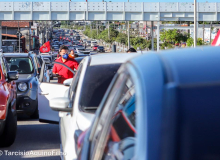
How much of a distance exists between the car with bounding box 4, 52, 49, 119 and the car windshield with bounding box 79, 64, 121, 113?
6125 mm

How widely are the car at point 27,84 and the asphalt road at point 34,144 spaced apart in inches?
17.2

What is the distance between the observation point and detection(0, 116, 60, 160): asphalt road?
818 cm

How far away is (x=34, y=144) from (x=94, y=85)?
362cm

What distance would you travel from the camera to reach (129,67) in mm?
2750

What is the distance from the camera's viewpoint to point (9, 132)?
8562 mm

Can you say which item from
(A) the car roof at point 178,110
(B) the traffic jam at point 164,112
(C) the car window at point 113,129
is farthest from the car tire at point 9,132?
(A) the car roof at point 178,110

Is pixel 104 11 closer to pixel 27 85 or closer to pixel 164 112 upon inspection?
pixel 27 85

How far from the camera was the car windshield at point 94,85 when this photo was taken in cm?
574

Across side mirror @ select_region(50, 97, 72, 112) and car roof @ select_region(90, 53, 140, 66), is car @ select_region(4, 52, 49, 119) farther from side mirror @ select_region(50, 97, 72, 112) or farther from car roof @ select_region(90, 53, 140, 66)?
side mirror @ select_region(50, 97, 72, 112)

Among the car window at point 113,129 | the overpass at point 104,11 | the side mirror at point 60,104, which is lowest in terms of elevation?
the side mirror at point 60,104

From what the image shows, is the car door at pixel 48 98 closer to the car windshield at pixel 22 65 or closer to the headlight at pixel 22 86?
the headlight at pixel 22 86

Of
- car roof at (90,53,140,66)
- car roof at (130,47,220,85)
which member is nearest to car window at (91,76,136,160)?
car roof at (130,47,220,85)

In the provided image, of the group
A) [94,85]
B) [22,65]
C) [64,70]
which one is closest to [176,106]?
[94,85]

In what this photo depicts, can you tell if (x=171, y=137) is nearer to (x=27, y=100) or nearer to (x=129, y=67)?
(x=129, y=67)
